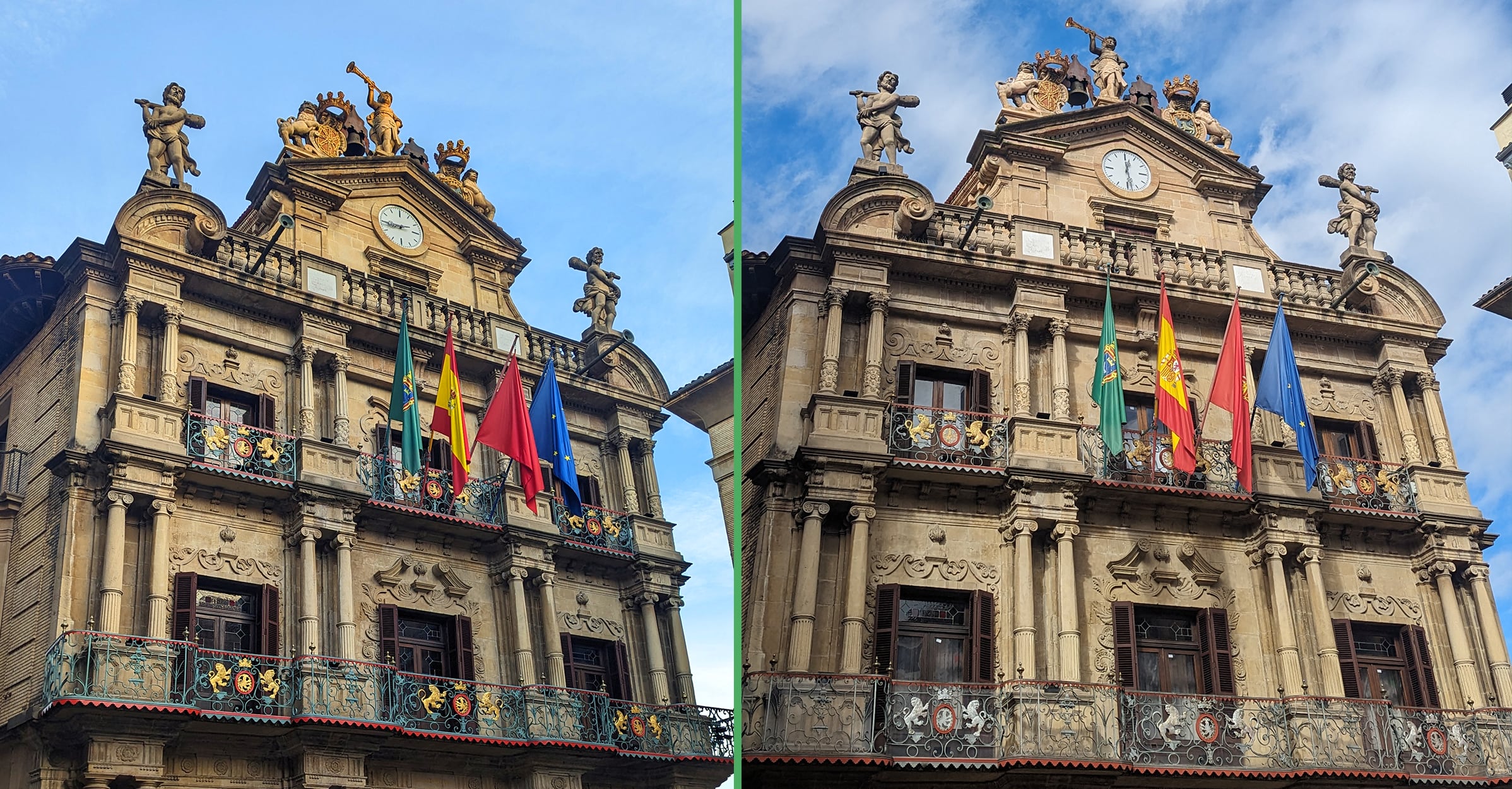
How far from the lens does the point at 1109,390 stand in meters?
12.6

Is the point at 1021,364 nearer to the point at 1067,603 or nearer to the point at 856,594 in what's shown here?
the point at 1067,603

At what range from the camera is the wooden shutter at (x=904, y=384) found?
1312cm

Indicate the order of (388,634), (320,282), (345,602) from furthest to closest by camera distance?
(320,282)
(388,634)
(345,602)

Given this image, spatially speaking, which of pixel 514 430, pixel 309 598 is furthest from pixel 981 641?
pixel 309 598

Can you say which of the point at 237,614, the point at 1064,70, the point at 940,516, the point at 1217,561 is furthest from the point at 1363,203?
the point at 237,614

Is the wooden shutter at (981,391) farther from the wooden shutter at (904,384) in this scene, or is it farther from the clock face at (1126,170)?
the clock face at (1126,170)

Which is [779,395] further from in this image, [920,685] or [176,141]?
[176,141]

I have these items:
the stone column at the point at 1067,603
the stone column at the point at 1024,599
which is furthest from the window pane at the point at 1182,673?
the stone column at the point at 1024,599

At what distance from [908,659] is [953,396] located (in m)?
2.71

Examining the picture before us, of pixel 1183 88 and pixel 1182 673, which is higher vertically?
pixel 1183 88

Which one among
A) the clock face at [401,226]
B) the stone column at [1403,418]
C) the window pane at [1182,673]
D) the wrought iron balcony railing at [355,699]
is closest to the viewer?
the wrought iron balcony railing at [355,699]

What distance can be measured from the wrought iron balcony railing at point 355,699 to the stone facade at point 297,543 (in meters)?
0.02

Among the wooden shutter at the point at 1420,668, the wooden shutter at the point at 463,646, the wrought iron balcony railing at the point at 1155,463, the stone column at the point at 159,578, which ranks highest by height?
the wrought iron balcony railing at the point at 1155,463

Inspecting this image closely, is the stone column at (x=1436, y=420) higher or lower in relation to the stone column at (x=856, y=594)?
higher
